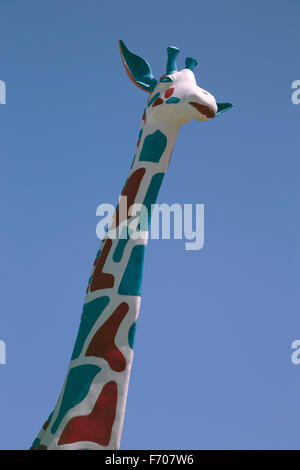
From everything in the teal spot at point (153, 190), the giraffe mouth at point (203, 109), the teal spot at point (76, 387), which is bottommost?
the teal spot at point (76, 387)

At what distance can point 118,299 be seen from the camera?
367 inches

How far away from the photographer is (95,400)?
8906mm

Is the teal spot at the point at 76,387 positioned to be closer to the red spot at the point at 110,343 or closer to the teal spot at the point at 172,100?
the red spot at the point at 110,343

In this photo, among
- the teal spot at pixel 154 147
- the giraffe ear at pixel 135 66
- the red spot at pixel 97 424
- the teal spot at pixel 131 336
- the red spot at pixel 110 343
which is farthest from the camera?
the giraffe ear at pixel 135 66

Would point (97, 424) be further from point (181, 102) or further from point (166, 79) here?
point (166, 79)

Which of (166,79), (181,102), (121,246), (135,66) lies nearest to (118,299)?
(121,246)

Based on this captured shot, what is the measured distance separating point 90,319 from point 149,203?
1.48 m

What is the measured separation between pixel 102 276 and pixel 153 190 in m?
1.16

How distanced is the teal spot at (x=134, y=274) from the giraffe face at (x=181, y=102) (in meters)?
1.69

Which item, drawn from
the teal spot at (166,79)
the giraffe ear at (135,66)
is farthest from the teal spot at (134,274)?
the giraffe ear at (135,66)

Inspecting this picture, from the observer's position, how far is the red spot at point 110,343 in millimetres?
9062

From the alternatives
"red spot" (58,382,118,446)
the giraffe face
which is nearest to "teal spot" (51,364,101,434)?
"red spot" (58,382,118,446)
